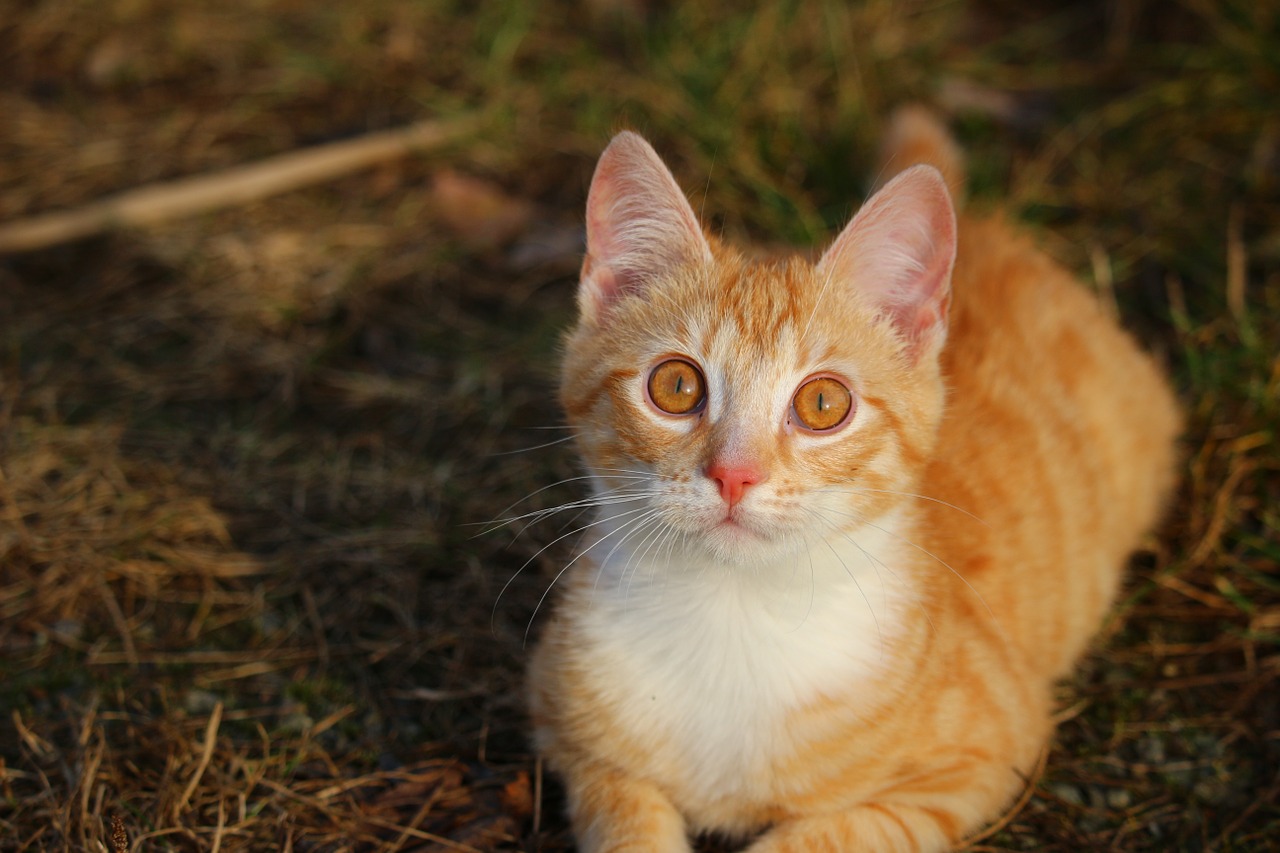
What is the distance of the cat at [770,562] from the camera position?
2.16 meters

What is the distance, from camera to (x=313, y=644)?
302cm

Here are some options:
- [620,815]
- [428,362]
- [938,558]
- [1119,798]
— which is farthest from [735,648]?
[428,362]

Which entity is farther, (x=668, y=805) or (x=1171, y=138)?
(x=1171, y=138)

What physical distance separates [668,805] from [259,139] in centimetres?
378

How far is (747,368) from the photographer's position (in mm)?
2182

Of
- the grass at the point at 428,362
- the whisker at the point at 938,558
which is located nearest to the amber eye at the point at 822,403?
the whisker at the point at 938,558

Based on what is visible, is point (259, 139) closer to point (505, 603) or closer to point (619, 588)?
point (505, 603)

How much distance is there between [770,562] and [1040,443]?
3.84 ft

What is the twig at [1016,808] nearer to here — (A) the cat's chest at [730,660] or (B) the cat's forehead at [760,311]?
(A) the cat's chest at [730,660]

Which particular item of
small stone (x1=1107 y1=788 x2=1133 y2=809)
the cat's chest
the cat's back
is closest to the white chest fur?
the cat's chest

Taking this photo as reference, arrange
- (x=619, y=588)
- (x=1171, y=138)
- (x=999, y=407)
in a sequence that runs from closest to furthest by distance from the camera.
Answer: (x=619, y=588), (x=999, y=407), (x=1171, y=138)

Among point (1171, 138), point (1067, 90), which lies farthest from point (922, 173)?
point (1067, 90)

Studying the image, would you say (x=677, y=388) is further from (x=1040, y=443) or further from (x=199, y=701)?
(x=199, y=701)

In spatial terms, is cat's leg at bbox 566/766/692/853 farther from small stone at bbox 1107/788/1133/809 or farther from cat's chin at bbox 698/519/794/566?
small stone at bbox 1107/788/1133/809
